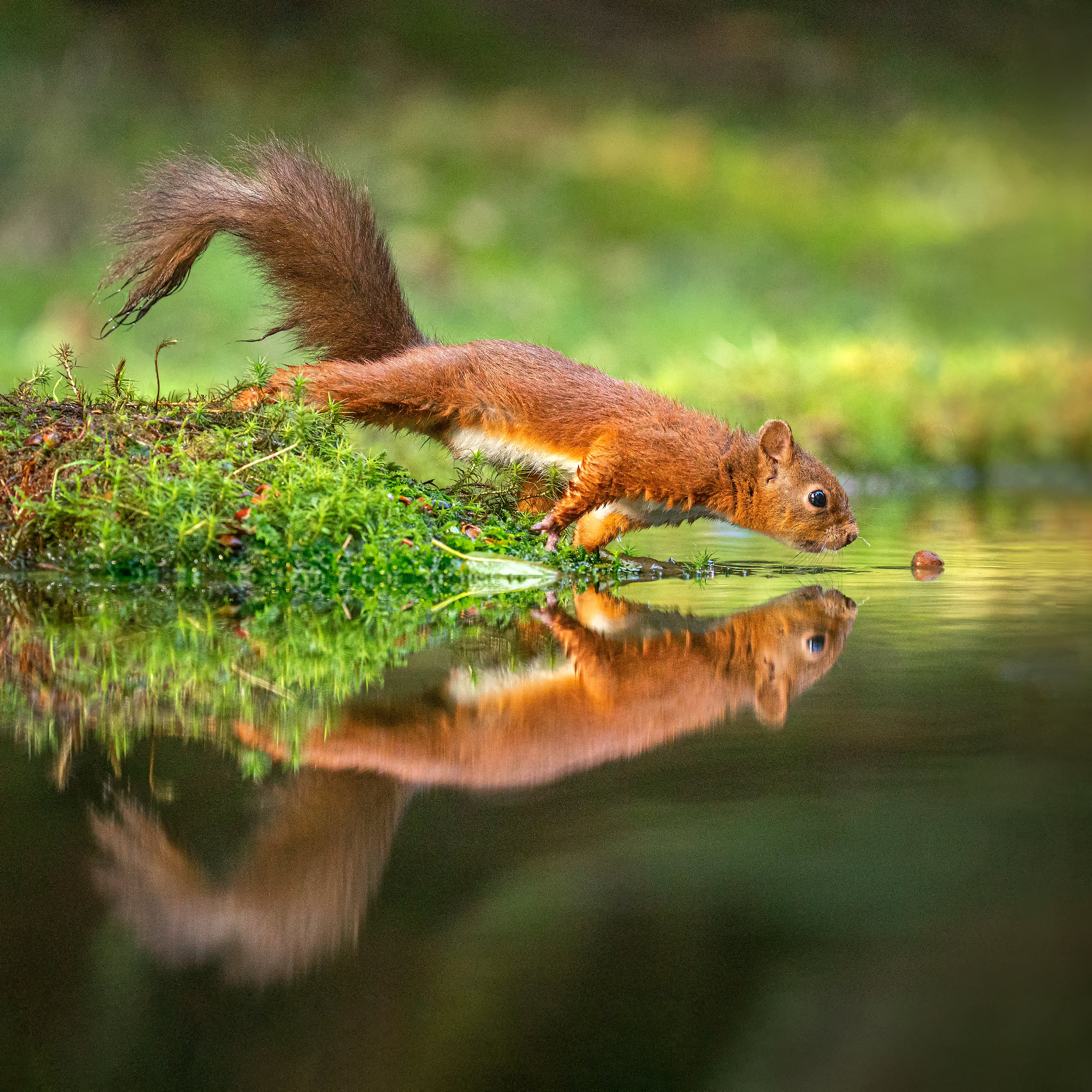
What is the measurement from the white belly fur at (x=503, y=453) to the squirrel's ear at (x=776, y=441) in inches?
35.5

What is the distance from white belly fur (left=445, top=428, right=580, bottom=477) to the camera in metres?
6.47

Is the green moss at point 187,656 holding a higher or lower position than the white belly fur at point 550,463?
lower

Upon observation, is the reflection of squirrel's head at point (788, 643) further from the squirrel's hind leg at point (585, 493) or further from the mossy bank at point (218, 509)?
the mossy bank at point (218, 509)

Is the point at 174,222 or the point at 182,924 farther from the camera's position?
the point at 174,222

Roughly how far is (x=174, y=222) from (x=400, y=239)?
30.1 ft

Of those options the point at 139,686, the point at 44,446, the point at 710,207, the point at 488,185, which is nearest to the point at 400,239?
the point at 488,185

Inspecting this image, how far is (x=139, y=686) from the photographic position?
3361mm

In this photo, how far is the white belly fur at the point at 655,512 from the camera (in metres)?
6.44

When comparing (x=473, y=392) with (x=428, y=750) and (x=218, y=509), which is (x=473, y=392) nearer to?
(x=218, y=509)

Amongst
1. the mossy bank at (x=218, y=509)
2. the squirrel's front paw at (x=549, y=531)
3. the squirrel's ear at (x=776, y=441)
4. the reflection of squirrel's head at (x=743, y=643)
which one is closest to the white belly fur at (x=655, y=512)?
the squirrel's front paw at (x=549, y=531)

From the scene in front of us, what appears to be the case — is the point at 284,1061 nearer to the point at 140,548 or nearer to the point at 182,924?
the point at 182,924

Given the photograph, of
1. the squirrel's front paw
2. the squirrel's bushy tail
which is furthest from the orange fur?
the squirrel's bushy tail

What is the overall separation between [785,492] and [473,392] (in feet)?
5.15

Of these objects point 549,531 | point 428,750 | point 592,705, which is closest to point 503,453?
point 549,531
